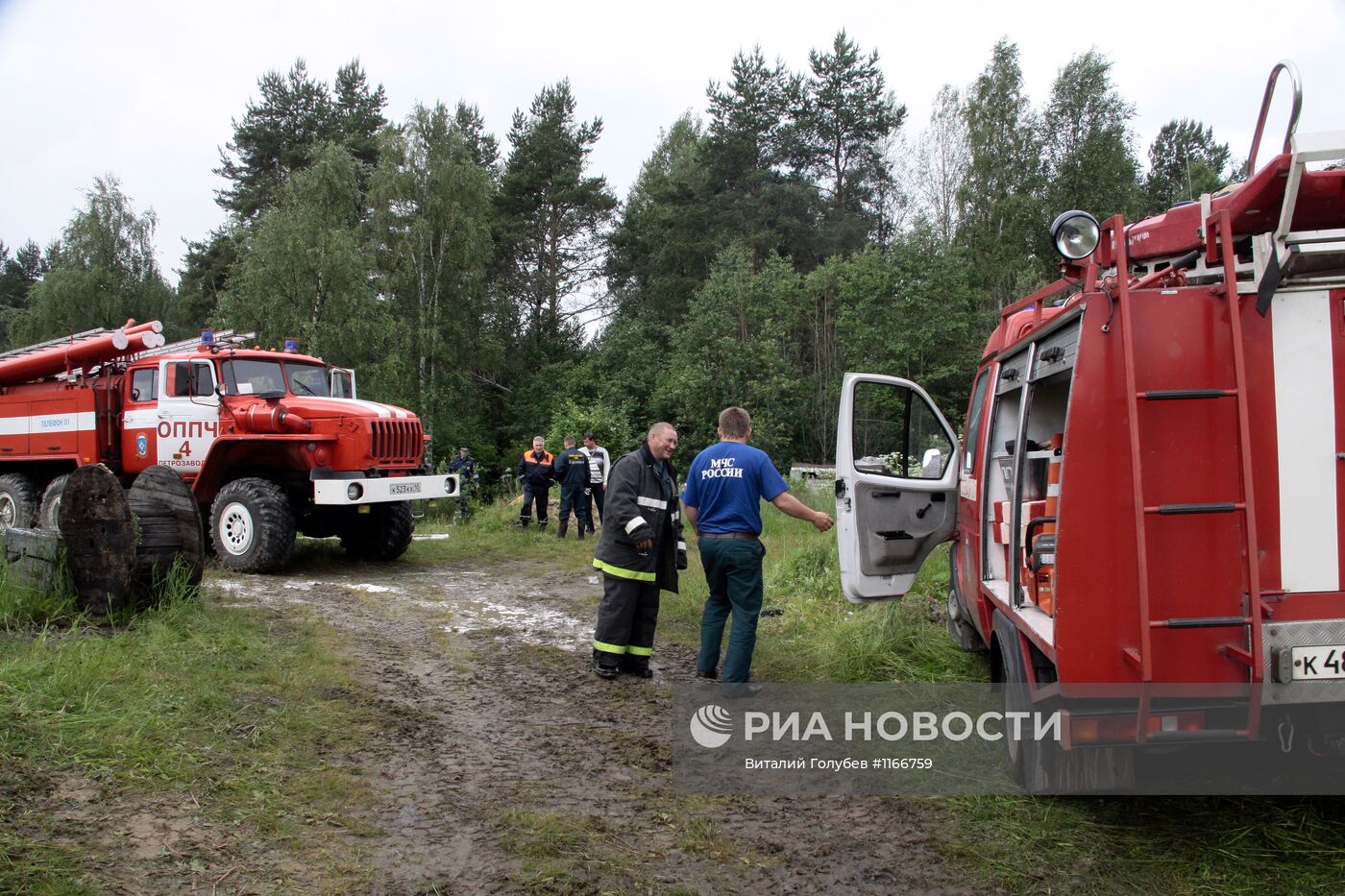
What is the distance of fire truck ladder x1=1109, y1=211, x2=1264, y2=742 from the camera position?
9.34ft

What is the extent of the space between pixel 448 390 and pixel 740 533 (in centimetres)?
2583

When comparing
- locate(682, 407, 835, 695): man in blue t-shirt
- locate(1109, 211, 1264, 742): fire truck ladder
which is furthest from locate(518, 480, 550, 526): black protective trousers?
locate(1109, 211, 1264, 742): fire truck ladder

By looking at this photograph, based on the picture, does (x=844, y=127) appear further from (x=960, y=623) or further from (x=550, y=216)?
(x=960, y=623)

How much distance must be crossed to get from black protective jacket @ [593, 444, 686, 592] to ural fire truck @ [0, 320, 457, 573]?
445cm

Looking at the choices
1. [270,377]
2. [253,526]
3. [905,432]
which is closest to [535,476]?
[270,377]


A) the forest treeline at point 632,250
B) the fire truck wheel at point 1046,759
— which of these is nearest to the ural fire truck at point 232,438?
the fire truck wheel at point 1046,759

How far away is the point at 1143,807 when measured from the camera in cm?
366

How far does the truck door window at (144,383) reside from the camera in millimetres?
10328

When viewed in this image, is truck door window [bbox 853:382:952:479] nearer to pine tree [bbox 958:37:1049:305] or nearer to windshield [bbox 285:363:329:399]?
windshield [bbox 285:363:329:399]

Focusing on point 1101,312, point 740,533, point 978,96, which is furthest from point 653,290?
point 1101,312

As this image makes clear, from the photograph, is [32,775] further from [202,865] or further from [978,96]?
[978,96]

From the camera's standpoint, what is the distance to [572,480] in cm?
1315

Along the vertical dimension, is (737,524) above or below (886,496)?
below

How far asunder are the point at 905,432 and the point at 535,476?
336 inches
